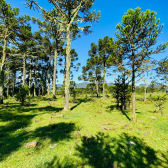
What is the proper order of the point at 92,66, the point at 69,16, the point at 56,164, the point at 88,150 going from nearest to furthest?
the point at 56,164
the point at 88,150
the point at 69,16
the point at 92,66

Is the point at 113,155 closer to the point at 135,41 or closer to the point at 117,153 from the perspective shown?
the point at 117,153

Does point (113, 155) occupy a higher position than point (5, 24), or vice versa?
point (5, 24)

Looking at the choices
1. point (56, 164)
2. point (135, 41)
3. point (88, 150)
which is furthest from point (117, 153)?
point (135, 41)

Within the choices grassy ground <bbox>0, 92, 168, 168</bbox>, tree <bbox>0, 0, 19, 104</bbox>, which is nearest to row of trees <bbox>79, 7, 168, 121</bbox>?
grassy ground <bbox>0, 92, 168, 168</bbox>

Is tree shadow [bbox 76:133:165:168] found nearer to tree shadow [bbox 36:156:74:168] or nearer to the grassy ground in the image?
the grassy ground

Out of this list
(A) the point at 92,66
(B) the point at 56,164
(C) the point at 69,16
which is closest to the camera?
(B) the point at 56,164

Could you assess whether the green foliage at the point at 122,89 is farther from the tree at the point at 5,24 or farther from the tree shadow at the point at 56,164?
the tree at the point at 5,24

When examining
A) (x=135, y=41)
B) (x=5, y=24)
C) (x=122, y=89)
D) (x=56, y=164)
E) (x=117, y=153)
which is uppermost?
(x=5, y=24)

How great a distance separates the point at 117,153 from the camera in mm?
3898

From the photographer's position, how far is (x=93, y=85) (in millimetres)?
28812

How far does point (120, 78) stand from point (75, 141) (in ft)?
31.3

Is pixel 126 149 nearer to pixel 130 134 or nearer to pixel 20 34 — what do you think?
pixel 130 134

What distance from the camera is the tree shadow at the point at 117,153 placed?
11.1ft

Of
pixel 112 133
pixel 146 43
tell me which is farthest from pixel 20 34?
pixel 112 133
